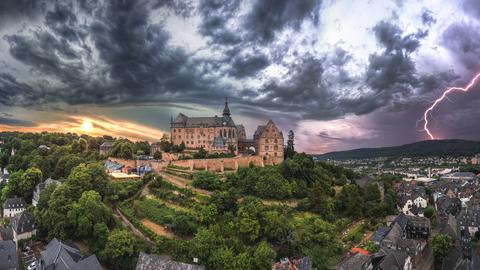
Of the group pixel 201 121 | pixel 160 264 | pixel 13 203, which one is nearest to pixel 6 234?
pixel 13 203

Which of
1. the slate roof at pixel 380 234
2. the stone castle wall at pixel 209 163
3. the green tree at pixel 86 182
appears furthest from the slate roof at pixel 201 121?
the slate roof at pixel 380 234

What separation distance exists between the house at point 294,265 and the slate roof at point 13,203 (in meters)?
40.7

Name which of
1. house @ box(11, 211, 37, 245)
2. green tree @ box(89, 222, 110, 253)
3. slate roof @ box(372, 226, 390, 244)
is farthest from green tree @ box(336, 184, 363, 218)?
house @ box(11, 211, 37, 245)

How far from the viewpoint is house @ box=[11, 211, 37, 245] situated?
44781 millimetres

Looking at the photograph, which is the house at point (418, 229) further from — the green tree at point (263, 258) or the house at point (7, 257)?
the house at point (7, 257)

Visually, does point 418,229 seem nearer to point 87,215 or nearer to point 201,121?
point 201,121

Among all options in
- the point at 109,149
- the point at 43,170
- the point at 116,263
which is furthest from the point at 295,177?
the point at 43,170

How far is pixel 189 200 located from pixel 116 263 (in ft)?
44.1

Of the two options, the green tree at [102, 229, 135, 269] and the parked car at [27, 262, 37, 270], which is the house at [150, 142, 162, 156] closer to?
the green tree at [102, 229, 135, 269]

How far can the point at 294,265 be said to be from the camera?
37719 mm

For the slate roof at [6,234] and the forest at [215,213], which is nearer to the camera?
the forest at [215,213]

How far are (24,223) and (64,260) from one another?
16.7 meters

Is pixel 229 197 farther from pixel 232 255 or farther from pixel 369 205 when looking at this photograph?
pixel 369 205

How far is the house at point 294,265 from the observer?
3672 cm
